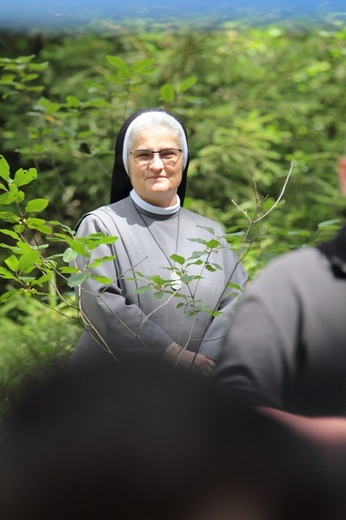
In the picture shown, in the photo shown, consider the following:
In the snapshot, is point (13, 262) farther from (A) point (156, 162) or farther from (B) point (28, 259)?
(A) point (156, 162)

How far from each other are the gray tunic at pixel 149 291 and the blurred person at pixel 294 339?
1557 millimetres

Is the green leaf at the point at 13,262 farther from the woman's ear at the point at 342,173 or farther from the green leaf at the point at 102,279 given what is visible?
the woman's ear at the point at 342,173

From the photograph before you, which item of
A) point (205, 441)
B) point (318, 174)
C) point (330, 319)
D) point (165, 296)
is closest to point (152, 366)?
point (205, 441)

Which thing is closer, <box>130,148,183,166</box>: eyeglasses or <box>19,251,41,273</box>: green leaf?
<box>19,251,41,273</box>: green leaf

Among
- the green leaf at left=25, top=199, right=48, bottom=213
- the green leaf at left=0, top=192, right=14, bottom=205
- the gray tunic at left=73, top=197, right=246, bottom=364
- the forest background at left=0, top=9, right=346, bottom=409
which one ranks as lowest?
the forest background at left=0, top=9, right=346, bottom=409

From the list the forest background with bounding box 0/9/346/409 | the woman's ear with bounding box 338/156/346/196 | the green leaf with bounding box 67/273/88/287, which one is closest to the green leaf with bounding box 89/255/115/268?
the green leaf with bounding box 67/273/88/287

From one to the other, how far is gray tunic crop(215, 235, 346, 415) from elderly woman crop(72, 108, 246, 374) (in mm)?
1561

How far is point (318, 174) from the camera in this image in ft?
22.8

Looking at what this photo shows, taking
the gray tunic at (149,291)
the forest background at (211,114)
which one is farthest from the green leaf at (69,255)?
the forest background at (211,114)

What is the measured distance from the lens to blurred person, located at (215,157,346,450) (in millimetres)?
1026

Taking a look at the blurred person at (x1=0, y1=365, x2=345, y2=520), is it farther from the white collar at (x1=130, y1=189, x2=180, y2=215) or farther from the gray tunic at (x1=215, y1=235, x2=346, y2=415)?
the white collar at (x1=130, y1=189, x2=180, y2=215)

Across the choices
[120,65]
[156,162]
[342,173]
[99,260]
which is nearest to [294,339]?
[342,173]

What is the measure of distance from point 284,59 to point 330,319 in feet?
20.8

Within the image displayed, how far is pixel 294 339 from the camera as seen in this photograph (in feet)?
3.55
